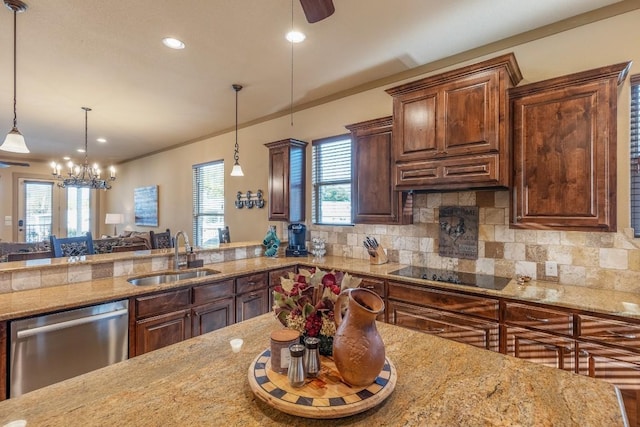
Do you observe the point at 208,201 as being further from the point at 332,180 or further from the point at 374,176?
the point at 374,176

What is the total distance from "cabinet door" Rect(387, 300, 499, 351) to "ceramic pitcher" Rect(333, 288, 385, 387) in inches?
66.3

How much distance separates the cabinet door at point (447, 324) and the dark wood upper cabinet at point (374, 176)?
2.82ft

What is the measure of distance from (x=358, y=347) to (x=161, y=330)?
208 cm

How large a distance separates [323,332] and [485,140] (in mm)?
2018

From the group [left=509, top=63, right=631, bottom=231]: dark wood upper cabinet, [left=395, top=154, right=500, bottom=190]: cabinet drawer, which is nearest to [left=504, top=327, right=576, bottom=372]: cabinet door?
[left=509, top=63, right=631, bottom=231]: dark wood upper cabinet

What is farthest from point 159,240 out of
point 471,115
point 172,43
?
point 471,115

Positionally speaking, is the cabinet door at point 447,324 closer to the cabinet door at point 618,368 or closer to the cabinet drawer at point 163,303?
the cabinet door at point 618,368

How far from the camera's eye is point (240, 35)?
2.61 meters

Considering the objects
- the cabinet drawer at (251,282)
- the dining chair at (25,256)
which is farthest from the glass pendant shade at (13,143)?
the cabinet drawer at (251,282)

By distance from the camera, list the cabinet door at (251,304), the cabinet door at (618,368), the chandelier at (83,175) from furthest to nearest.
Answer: the chandelier at (83,175)
the cabinet door at (251,304)
the cabinet door at (618,368)

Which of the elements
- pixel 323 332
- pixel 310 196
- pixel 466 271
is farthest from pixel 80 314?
pixel 466 271

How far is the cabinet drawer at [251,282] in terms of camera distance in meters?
2.97

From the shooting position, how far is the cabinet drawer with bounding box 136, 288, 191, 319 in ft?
7.54

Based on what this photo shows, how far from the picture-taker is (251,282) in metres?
3.08
